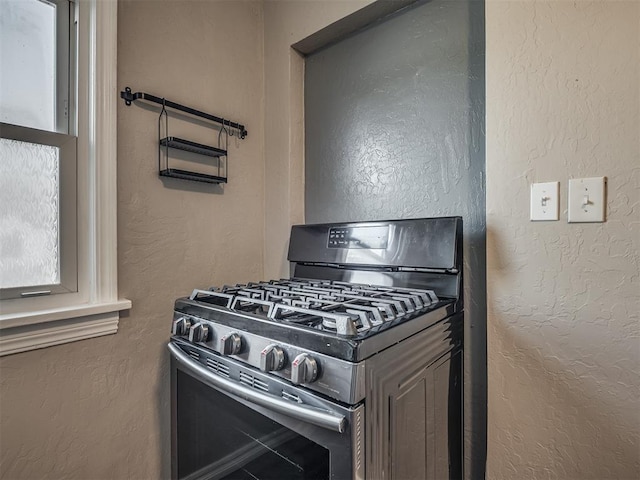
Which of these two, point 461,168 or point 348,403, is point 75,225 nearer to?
point 348,403

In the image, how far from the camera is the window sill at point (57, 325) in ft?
3.15

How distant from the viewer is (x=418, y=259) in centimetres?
113

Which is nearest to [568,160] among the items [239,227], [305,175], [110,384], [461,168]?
[461,168]

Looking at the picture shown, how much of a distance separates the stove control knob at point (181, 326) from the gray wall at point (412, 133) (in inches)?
29.8

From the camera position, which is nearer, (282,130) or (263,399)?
(263,399)

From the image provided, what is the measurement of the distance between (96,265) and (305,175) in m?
0.93

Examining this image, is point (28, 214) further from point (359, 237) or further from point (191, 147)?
point (359, 237)

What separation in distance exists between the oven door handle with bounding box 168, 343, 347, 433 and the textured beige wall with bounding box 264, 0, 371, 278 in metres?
0.69

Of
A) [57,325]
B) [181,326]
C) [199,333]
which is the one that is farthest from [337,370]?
[57,325]

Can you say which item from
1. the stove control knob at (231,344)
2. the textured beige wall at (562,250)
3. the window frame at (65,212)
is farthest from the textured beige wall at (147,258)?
the textured beige wall at (562,250)

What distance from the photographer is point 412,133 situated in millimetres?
1296

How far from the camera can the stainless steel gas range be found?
0.69 m

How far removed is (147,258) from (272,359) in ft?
2.46

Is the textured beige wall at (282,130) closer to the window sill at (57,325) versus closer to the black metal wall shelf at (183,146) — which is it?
the black metal wall shelf at (183,146)
